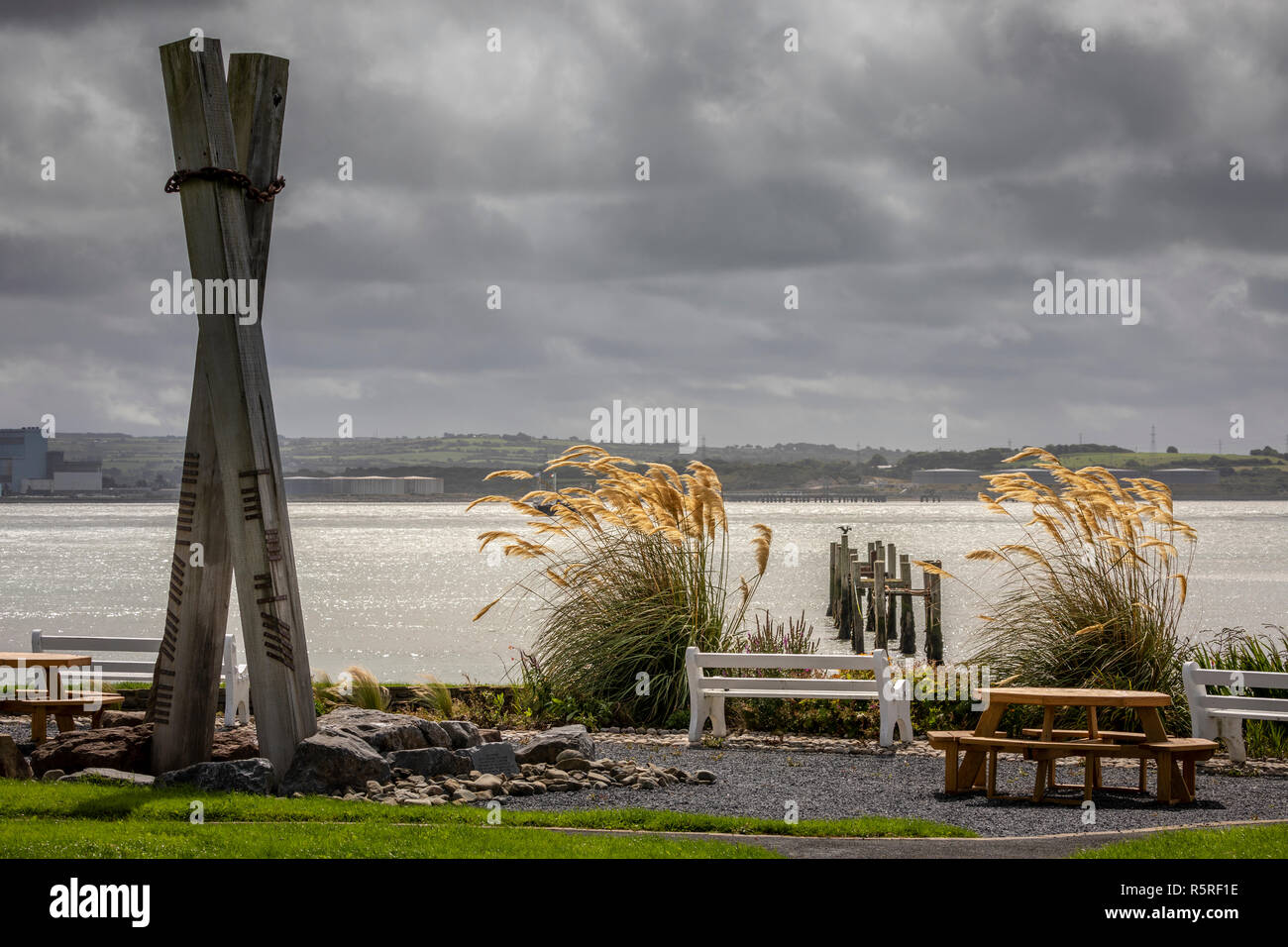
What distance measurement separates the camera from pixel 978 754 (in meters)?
9.48

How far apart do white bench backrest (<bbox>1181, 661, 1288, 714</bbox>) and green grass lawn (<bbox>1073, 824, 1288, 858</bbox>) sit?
3368 mm

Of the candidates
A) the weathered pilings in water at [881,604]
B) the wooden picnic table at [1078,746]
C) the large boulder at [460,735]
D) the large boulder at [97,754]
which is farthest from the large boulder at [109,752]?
the weathered pilings in water at [881,604]

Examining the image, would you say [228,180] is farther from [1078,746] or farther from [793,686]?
[1078,746]

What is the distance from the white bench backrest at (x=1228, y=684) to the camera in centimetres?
1076

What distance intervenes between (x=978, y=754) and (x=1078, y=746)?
0.74 m

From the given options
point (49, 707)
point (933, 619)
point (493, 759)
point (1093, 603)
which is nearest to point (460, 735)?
point (493, 759)

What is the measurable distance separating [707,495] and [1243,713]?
5.18 metres

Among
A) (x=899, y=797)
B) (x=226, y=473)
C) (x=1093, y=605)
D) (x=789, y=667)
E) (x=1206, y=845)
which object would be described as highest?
(x=226, y=473)

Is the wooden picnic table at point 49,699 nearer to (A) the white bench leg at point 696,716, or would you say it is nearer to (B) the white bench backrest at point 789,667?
(A) the white bench leg at point 696,716

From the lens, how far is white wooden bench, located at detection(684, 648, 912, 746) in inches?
452

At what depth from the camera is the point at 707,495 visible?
1318 centimetres

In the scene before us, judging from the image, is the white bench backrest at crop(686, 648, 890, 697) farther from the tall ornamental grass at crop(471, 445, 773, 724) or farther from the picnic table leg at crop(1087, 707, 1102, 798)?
the picnic table leg at crop(1087, 707, 1102, 798)
